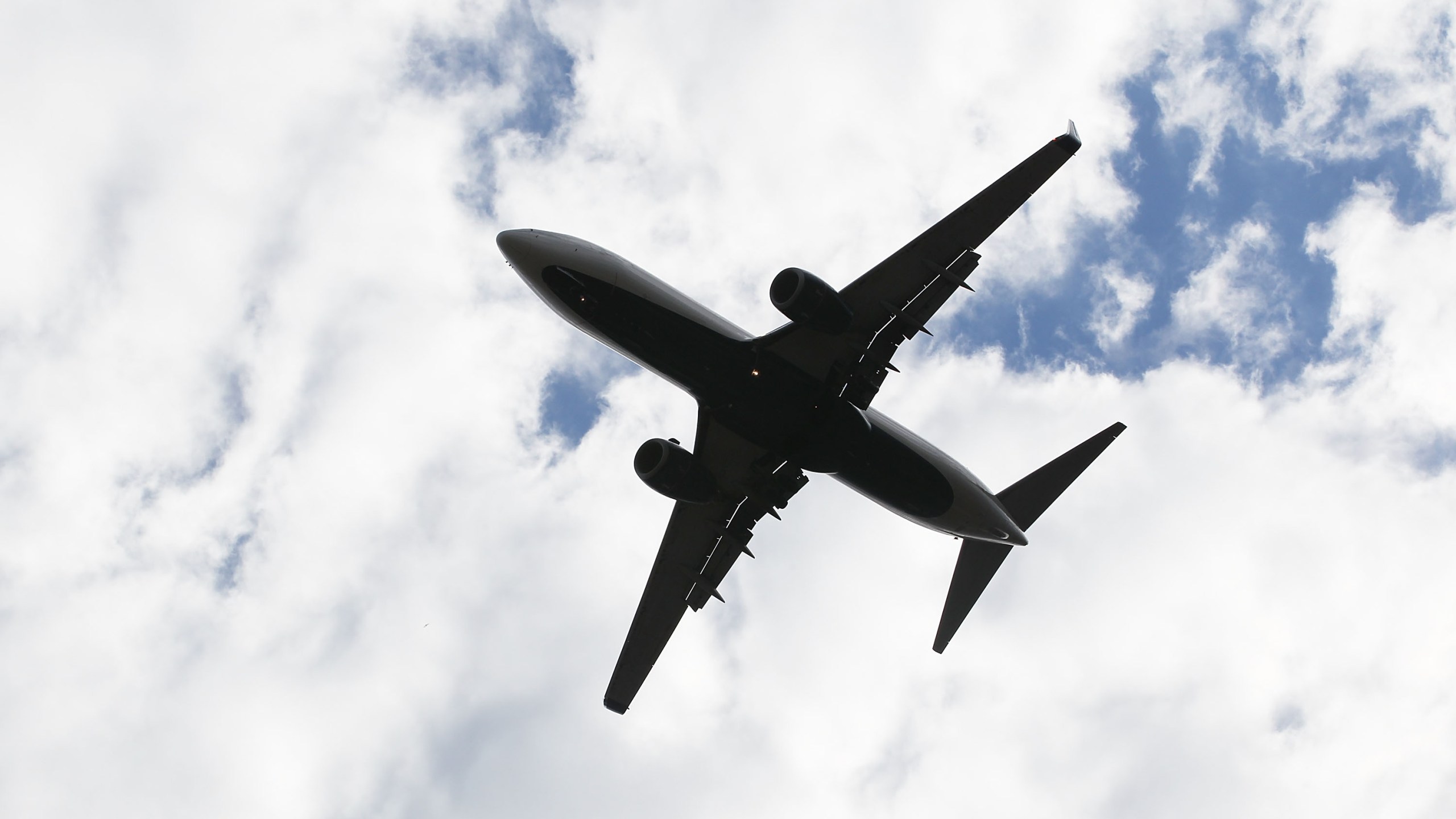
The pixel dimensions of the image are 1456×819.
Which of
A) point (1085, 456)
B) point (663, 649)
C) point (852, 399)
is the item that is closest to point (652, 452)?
point (852, 399)

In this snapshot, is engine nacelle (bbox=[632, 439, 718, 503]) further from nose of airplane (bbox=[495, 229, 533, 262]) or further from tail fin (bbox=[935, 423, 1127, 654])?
tail fin (bbox=[935, 423, 1127, 654])

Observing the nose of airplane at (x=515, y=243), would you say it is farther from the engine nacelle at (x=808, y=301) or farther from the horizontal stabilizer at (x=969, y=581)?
the horizontal stabilizer at (x=969, y=581)

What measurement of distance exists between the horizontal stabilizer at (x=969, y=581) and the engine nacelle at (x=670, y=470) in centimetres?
1086

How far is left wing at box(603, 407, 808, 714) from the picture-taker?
33812mm

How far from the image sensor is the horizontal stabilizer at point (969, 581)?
35.1 m

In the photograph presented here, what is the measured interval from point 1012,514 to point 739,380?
1171 centimetres

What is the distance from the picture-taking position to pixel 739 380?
29141 mm

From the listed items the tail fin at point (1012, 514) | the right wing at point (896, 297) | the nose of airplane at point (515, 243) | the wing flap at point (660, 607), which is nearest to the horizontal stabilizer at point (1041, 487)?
the tail fin at point (1012, 514)

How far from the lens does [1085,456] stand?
33375 millimetres

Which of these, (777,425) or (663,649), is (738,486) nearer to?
(777,425)

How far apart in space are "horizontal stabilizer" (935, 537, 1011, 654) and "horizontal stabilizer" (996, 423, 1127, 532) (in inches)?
69.7

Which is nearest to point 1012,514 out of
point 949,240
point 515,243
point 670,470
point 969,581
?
point 969,581

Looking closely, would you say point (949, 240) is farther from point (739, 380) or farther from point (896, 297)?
point (739, 380)

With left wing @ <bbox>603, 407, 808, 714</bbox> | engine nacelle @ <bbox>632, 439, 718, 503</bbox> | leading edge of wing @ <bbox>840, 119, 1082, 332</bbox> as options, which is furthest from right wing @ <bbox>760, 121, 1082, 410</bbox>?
left wing @ <bbox>603, 407, 808, 714</bbox>
